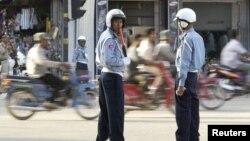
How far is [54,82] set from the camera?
12.8m

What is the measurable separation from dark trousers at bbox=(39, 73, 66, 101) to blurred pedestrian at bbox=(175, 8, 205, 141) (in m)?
4.95

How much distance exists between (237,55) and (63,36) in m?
9.26

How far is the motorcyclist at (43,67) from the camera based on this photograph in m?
12.6

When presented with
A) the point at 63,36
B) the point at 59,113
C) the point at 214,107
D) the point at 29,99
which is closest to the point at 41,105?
the point at 29,99

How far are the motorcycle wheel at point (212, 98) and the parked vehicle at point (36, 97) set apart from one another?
2.92 m

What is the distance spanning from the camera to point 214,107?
48.2 ft

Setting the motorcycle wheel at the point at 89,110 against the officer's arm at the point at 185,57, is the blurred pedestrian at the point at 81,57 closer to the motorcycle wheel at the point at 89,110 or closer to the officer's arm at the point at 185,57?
the motorcycle wheel at the point at 89,110

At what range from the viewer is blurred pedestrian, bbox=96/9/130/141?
814 centimetres

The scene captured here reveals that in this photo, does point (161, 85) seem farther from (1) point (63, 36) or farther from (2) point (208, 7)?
(2) point (208, 7)

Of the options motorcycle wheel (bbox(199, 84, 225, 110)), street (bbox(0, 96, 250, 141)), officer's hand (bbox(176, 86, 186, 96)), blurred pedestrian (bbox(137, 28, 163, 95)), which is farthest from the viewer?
motorcycle wheel (bbox(199, 84, 225, 110))

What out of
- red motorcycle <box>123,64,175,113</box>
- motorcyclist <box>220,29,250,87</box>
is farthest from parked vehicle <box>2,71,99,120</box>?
motorcyclist <box>220,29,250,87</box>

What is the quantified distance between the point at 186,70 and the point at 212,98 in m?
6.70

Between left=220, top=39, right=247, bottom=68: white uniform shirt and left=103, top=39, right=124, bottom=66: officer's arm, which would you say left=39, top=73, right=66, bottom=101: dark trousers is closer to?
left=103, top=39, right=124, bottom=66: officer's arm

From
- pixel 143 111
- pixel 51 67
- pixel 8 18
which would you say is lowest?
pixel 143 111
